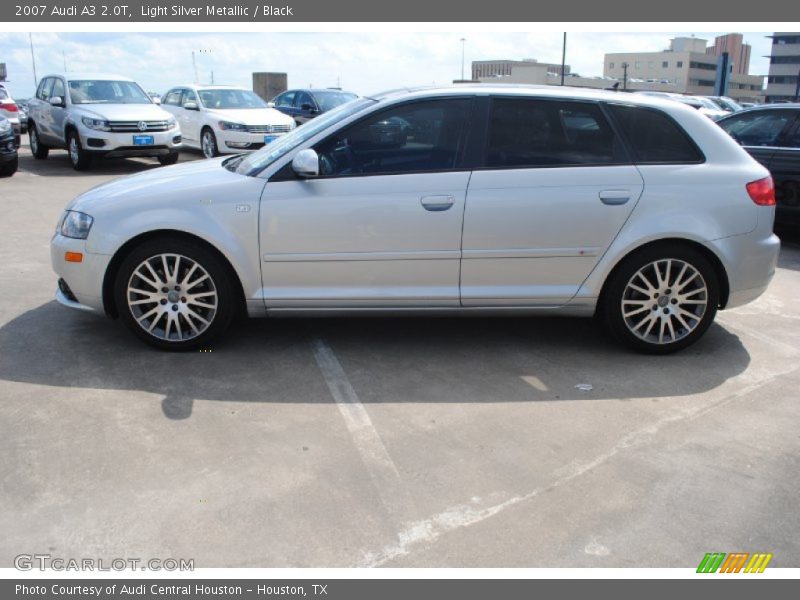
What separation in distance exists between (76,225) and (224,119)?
36.9ft

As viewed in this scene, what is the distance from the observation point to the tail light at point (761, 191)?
4933 millimetres

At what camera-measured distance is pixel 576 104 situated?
4941mm

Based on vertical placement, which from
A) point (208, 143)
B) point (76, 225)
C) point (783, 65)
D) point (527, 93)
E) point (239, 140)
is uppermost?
point (783, 65)

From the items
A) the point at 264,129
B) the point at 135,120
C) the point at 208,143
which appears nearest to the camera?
the point at 135,120

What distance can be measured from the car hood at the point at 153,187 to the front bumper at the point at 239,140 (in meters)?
10.4

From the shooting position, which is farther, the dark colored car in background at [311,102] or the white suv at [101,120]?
the dark colored car in background at [311,102]

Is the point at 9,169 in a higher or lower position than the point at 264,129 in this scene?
lower

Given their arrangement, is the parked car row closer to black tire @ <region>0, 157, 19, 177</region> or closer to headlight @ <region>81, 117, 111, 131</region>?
headlight @ <region>81, 117, 111, 131</region>

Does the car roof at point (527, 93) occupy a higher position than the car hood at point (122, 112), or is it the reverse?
the car roof at point (527, 93)

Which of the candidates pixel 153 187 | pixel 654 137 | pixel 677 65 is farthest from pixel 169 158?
pixel 677 65

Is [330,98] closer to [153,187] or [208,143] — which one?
[208,143]

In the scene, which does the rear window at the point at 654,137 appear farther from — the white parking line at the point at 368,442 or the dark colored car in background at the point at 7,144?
the dark colored car in background at the point at 7,144

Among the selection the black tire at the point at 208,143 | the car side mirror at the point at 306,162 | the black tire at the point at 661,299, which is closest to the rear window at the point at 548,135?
the black tire at the point at 661,299

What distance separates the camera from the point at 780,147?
8648 millimetres
